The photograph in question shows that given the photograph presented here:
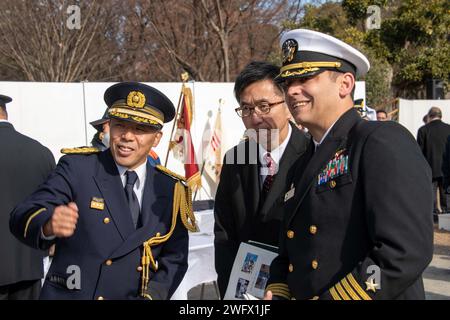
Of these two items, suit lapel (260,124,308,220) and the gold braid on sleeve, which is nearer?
the gold braid on sleeve

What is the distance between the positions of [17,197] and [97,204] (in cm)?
194

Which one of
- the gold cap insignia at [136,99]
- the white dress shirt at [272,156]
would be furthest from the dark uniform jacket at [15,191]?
the white dress shirt at [272,156]

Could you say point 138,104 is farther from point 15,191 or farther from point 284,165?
point 15,191

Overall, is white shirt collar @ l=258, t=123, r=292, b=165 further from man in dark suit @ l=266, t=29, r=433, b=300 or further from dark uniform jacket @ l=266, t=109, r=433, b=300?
dark uniform jacket @ l=266, t=109, r=433, b=300

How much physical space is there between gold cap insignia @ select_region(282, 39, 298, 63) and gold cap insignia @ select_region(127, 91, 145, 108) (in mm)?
818

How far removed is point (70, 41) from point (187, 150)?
747 centimetres

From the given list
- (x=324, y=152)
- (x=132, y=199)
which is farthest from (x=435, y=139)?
(x=324, y=152)

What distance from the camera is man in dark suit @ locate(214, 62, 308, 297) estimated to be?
3.03 metres

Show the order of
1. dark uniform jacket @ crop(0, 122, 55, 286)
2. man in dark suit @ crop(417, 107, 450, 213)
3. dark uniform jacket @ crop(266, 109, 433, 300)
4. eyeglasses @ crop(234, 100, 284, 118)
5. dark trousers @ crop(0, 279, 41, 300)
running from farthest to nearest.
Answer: man in dark suit @ crop(417, 107, 450, 213) < dark trousers @ crop(0, 279, 41, 300) < dark uniform jacket @ crop(0, 122, 55, 286) < eyeglasses @ crop(234, 100, 284, 118) < dark uniform jacket @ crop(266, 109, 433, 300)

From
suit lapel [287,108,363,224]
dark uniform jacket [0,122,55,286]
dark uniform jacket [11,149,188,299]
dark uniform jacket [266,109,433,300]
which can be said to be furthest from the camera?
dark uniform jacket [0,122,55,286]

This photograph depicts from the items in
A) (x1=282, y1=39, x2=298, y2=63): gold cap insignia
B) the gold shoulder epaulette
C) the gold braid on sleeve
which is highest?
(x1=282, y1=39, x2=298, y2=63): gold cap insignia

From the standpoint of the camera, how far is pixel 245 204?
10.0ft

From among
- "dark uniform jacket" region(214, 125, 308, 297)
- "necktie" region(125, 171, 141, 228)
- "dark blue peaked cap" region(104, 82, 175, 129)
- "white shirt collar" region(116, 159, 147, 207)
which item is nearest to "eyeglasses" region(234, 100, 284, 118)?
"dark uniform jacket" region(214, 125, 308, 297)

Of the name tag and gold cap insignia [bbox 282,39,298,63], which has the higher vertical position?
A: gold cap insignia [bbox 282,39,298,63]
